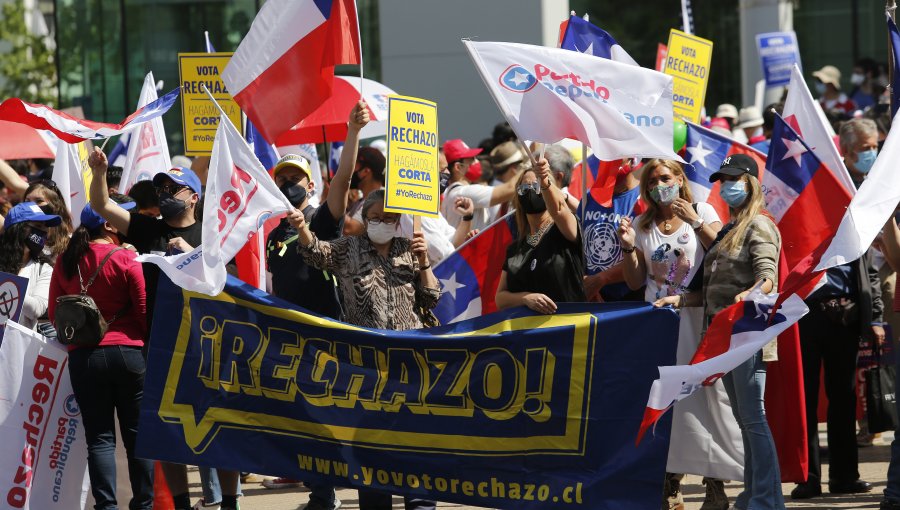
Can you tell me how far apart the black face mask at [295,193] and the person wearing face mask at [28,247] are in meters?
1.43

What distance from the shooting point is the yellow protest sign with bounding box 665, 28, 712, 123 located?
1104 centimetres

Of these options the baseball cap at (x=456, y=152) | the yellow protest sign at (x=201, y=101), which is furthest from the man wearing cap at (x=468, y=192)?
the yellow protest sign at (x=201, y=101)

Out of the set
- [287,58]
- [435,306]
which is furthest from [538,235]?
[287,58]

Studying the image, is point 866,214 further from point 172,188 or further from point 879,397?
point 172,188

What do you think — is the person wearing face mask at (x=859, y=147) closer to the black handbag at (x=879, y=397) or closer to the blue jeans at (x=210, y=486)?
the black handbag at (x=879, y=397)

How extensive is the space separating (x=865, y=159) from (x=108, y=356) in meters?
4.70

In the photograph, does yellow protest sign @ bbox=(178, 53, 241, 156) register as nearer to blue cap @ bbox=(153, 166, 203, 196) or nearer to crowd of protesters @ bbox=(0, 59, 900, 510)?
crowd of protesters @ bbox=(0, 59, 900, 510)

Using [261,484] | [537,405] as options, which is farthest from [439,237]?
[537,405]

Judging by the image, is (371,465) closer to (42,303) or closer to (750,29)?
(42,303)

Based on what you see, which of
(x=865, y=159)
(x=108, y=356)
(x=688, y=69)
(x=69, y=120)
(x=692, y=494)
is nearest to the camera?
(x=108, y=356)

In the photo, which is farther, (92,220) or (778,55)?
(778,55)

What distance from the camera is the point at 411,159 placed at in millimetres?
7680

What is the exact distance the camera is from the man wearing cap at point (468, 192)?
10391 mm

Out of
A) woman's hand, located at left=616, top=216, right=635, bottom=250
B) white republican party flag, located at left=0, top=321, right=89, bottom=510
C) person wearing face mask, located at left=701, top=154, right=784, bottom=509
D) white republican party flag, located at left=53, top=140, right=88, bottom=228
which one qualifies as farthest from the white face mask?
white republican party flag, located at left=53, top=140, right=88, bottom=228
